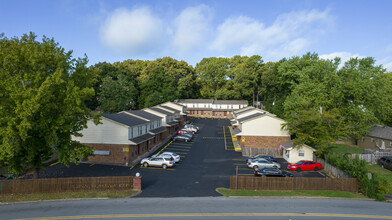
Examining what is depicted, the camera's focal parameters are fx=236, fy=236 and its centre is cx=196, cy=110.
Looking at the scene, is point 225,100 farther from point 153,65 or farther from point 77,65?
point 77,65

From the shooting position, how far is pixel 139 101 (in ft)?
280

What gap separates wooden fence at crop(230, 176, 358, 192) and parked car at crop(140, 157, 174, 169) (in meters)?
10.9

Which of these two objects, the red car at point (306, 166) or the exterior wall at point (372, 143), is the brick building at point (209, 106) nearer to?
the exterior wall at point (372, 143)

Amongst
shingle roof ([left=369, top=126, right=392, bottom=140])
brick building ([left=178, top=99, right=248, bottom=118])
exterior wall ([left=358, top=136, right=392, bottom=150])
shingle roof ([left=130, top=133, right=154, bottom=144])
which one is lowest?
exterior wall ([left=358, top=136, right=392, bottom=150])

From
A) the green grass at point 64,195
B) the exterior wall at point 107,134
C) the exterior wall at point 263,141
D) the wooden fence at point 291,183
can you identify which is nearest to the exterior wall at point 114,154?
the exterior wall at point 107,134

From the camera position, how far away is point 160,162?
3148 cm

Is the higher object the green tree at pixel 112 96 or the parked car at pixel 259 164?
the green tree at pixel 112 96

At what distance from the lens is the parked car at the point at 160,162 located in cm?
3135

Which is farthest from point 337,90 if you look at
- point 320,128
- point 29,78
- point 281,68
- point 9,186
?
point 9,186

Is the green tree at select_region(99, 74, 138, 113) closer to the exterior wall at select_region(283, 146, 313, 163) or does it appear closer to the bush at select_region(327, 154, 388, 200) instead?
the exterior wall at select_region(283, 146, 313, 163)

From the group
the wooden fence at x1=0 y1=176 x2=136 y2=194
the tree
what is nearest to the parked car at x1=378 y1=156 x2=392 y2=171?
the wooden fence at x1=0 y1=176 x2=136 y2=194

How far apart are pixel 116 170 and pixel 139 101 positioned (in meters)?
56.8

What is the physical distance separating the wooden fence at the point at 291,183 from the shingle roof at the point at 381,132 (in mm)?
26275

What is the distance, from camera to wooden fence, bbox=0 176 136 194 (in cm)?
2075
